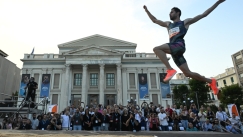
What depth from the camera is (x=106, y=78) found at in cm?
3453

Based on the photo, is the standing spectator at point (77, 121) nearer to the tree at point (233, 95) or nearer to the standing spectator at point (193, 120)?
the standing spectator at point (193, 120)

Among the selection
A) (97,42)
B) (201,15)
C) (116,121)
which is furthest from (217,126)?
(97,42)

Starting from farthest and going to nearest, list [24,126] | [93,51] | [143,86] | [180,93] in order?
[180,93] < [93,51] < [143,86] < [24,126]

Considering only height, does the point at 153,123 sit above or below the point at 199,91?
below

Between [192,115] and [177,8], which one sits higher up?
[177,8]

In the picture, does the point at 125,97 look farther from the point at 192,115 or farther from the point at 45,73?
the point at 192,115

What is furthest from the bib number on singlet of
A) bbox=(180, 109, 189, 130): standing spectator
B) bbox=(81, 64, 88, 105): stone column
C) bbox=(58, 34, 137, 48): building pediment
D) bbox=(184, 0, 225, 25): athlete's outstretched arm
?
bbox=(58, 34, 137, 48): building pediment

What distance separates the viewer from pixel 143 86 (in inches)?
1264

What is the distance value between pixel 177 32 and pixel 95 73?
104 ft

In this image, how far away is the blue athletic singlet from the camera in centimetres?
376

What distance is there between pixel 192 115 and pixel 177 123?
41.7 inches

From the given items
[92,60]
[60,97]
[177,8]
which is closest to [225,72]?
[92,60]

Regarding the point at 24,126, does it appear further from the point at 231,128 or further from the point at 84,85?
the point at 84,85

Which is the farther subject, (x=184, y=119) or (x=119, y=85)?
(x=119, y=85)
